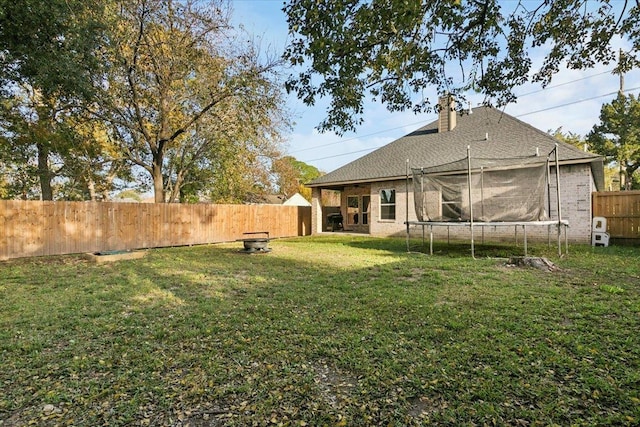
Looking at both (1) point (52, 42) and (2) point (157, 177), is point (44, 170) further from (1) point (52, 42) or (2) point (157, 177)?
(1) point (52, 42)

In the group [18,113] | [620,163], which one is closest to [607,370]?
[18,113]

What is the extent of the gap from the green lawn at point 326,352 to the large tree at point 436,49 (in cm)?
248

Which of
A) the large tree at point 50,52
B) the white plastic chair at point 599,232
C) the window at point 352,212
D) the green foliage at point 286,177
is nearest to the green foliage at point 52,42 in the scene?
the large tree at point 50,52

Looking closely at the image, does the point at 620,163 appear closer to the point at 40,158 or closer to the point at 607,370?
the point at 607,370

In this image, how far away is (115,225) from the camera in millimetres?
10180

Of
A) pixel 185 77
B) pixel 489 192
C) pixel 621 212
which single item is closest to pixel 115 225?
pixel 185 77

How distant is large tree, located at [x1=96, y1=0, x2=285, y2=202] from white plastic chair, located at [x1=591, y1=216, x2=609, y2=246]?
10527mm

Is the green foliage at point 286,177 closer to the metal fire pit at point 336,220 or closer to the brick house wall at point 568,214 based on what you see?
the metal fire pit at point 336,220

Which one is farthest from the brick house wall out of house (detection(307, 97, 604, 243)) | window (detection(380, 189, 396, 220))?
window (detection(380, 189, 396, 220))

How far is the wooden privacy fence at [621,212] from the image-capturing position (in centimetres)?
956

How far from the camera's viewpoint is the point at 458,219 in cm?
872

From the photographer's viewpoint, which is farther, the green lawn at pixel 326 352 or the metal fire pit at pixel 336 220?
the metal fire pit at pixel 336 220

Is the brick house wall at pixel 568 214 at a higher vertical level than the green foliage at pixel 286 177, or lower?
lower

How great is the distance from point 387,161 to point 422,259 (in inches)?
302
